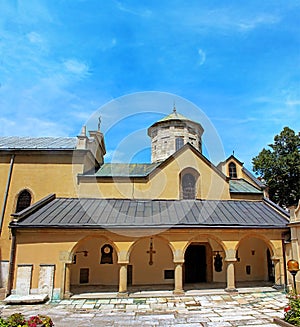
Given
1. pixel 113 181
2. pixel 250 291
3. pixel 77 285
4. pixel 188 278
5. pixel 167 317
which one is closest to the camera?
pixel 167 317

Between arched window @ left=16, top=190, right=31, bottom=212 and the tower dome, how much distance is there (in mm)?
10019

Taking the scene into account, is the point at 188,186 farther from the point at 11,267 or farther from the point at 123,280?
the point at 11,267

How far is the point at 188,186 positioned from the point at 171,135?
252 inches

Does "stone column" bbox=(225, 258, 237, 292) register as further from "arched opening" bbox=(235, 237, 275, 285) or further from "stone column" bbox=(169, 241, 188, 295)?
"arched opening" bbox=(235, 237, 275, 285)

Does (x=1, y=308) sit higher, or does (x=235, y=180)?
(x=235, y=180)

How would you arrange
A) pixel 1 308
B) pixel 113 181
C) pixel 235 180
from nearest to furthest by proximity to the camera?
pixel 1 308 → pixel 113 181 → pixel 235 180

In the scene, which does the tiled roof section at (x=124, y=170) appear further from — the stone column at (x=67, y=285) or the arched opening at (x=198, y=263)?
the stone column at (x=67, y=285)

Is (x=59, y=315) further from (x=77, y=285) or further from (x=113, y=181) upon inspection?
(x=113, y=181)

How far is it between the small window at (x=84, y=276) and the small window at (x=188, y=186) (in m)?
7.01

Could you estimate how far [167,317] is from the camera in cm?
909

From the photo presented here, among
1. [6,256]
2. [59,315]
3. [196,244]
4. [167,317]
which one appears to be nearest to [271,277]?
[196,244]

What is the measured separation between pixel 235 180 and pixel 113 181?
9.20 meters

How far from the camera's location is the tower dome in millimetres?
22578

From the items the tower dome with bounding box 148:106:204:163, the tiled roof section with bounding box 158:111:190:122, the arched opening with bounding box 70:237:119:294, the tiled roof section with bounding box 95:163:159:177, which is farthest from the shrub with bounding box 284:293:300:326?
the tiled roof section with bounding box 158:111:190:122
